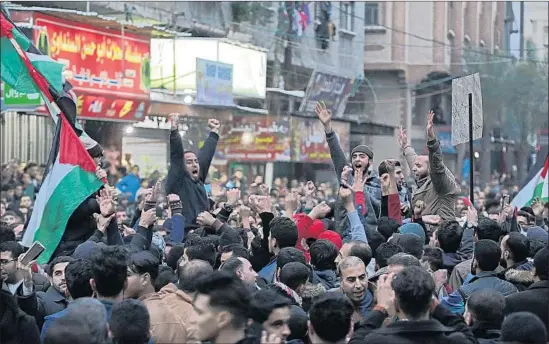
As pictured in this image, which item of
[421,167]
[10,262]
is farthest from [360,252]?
[421,167]

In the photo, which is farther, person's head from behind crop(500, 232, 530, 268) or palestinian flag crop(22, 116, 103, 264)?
palestinian flag crop(22, 116, 103, 264)

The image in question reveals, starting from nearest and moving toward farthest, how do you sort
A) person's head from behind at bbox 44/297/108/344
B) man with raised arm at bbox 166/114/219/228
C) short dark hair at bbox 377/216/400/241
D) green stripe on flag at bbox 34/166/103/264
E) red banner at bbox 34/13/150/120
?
person's head from behind at bbox 44/297/108/344 → short dark hair at bbox 377/216/400/241 → green stripe on flag at bbox 34/166/103/264 → man with raised arm at bbox 166/114/219/228 → red banner at bbox 34/13/150/120

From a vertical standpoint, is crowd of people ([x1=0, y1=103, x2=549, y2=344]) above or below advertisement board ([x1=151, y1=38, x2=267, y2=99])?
below

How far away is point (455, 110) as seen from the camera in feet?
38.4

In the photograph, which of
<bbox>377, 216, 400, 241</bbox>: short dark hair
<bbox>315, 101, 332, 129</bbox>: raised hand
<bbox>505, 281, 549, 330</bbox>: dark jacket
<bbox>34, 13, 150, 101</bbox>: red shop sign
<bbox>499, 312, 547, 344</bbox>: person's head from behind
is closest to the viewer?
<bbox>499, 312, 547, 344</bbox>: person's head from behind

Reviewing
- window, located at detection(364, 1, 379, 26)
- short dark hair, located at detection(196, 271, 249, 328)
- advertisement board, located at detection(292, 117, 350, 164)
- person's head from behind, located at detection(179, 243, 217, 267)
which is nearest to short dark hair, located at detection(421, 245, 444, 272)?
person's head from behind, located at detection(179, 243, 217, 267)

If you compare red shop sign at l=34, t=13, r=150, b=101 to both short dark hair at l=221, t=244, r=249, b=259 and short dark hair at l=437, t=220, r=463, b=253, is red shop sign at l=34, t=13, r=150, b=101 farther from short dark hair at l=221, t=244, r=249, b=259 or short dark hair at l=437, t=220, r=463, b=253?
short dark hair at l=221, t=244, r=249, b=259

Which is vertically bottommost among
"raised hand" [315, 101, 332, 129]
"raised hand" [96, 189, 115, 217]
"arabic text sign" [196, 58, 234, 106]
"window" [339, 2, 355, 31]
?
"raised hand" [96, 189, 115, 217]

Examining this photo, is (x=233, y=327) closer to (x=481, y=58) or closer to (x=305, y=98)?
(x=305, y=98)

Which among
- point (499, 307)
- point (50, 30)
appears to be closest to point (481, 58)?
point (50, 30)

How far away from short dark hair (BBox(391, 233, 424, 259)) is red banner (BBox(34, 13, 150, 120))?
12.2 m

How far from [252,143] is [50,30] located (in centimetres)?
922

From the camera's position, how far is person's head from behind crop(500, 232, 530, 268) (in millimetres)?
8367

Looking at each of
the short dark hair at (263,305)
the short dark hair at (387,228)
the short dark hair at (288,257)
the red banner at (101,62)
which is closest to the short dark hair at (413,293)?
the short dark hair at (263,305)
